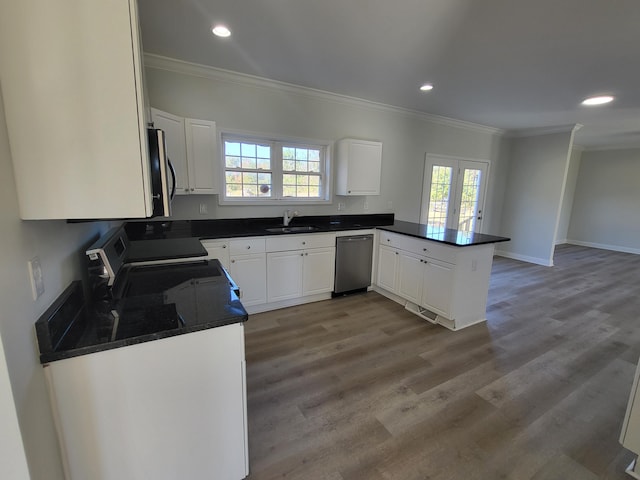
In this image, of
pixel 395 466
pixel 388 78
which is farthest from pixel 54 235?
pixel 388 78

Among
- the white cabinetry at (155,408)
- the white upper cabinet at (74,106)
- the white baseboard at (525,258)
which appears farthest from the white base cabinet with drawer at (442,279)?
the white baseboard at (525,258)

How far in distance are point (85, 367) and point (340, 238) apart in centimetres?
288

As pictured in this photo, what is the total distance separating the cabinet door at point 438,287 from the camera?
2980 millimetres

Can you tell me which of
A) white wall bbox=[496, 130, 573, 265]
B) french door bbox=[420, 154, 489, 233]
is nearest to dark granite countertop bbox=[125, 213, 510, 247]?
french door bbox=[420, 154, 489, 233]

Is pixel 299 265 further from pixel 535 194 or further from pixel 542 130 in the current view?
pixel 542 130

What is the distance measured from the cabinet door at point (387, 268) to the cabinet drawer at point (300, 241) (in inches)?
29.6

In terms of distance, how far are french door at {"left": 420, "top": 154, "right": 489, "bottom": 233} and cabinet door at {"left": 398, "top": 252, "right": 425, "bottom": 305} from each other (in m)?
1.58

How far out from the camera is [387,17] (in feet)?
6.68

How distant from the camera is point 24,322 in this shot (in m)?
0.86

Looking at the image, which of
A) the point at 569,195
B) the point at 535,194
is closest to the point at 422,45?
the point at 535,194

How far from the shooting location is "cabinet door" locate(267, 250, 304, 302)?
3.25m

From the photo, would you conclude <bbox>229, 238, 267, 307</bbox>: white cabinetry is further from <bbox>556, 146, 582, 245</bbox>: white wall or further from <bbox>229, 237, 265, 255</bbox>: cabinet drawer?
<bbox>556, 146, 582, 245</bbox>: white wall

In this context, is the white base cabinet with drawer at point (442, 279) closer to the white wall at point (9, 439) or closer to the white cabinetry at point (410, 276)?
the white cabinetry at point (410, 276)

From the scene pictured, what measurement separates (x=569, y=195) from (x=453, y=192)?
4.80 m
